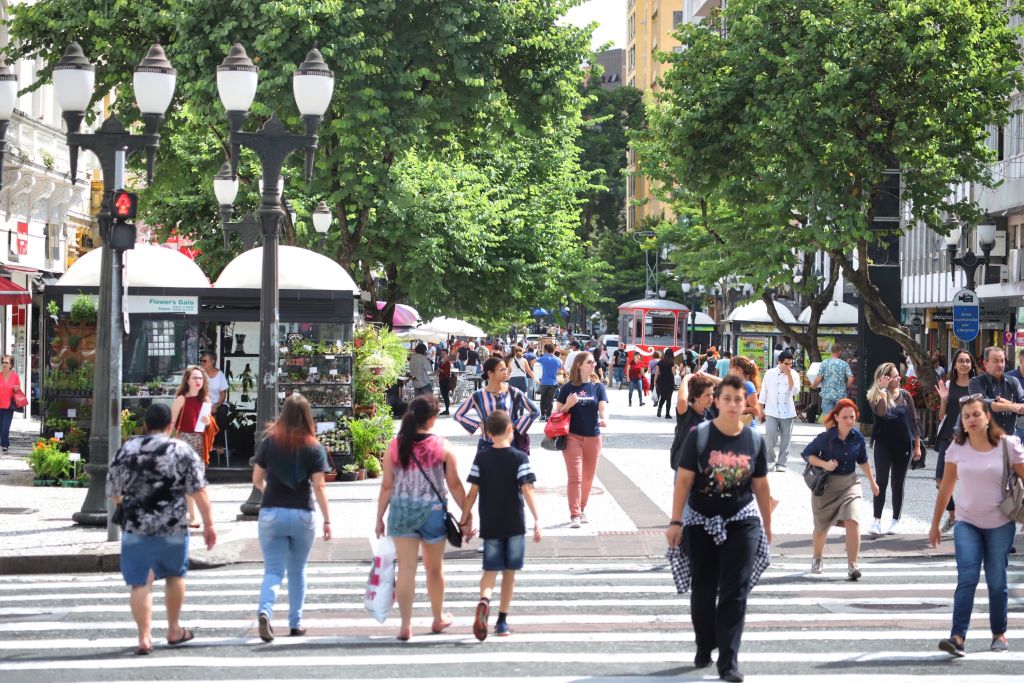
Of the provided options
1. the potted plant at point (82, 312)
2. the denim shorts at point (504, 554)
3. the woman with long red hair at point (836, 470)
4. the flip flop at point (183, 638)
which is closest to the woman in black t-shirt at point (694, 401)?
the woman with long red hair at point (836, 470)

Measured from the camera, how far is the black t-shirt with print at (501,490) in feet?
33.5

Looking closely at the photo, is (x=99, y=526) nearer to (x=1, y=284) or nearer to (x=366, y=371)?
(x=366, y=371)

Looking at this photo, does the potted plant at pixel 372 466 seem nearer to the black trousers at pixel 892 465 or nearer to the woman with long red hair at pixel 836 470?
the black trousers at pixel 892 465

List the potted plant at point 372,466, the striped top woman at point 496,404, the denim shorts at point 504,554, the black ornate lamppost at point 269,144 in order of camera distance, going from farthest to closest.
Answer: the potted plant at point 372,466
the black ornate lamppost at point 269,144
the striped top woman at point 496,404
the denim shorts at point 504,554

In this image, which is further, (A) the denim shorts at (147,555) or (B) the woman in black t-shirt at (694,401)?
(B) the woman in black t-shirt at (694,401)

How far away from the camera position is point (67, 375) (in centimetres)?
2145

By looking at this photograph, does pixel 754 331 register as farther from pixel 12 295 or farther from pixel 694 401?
pixel 694 401

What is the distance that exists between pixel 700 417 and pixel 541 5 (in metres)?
16.4

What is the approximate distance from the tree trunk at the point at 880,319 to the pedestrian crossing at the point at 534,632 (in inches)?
682

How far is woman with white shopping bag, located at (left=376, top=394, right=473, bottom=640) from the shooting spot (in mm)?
10039

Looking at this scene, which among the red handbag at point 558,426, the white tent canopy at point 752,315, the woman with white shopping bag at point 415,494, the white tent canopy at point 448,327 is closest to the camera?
the woman with white shopping bag at point 415,494

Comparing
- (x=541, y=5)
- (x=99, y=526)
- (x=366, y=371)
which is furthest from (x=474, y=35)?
(x=99, y=526)

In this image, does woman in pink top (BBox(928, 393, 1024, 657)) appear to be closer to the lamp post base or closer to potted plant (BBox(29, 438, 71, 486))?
the lamp post base

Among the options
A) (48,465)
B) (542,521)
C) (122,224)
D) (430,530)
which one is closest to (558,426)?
(542,521)
